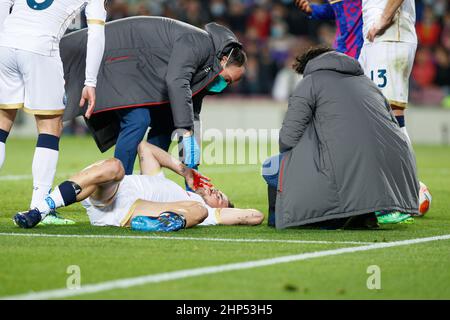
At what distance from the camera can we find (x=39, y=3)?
25.1 feet

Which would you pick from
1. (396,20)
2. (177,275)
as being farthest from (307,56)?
(177,275)

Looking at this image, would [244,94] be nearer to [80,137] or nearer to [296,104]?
[80,137]

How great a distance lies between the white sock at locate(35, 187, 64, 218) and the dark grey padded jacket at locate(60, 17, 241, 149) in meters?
1.30

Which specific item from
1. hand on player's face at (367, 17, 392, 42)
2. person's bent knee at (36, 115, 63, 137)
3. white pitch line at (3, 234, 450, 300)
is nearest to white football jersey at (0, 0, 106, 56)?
person's bent knee at (36, 115, 63, 137)

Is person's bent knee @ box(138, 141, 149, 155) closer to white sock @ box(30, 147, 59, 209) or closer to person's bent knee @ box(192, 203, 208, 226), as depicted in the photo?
white sock @ box(30, 147, 59, 209)

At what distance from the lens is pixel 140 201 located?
7477mm

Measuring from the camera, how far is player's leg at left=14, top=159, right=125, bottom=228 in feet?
23.5

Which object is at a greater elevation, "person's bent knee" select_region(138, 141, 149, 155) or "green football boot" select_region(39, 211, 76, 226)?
"person's bent knee" select_region(138, 141, 149, 155)

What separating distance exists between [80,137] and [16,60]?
45.8ft

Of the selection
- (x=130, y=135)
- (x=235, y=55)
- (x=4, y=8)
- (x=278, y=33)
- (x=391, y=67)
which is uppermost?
(x=278, y=33)

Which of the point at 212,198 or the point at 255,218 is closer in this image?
the point at 255,218

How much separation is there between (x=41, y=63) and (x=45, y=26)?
28 centimetres

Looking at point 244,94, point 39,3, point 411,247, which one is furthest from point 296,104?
point 244,94

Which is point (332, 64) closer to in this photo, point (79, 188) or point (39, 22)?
point (79, 188)
